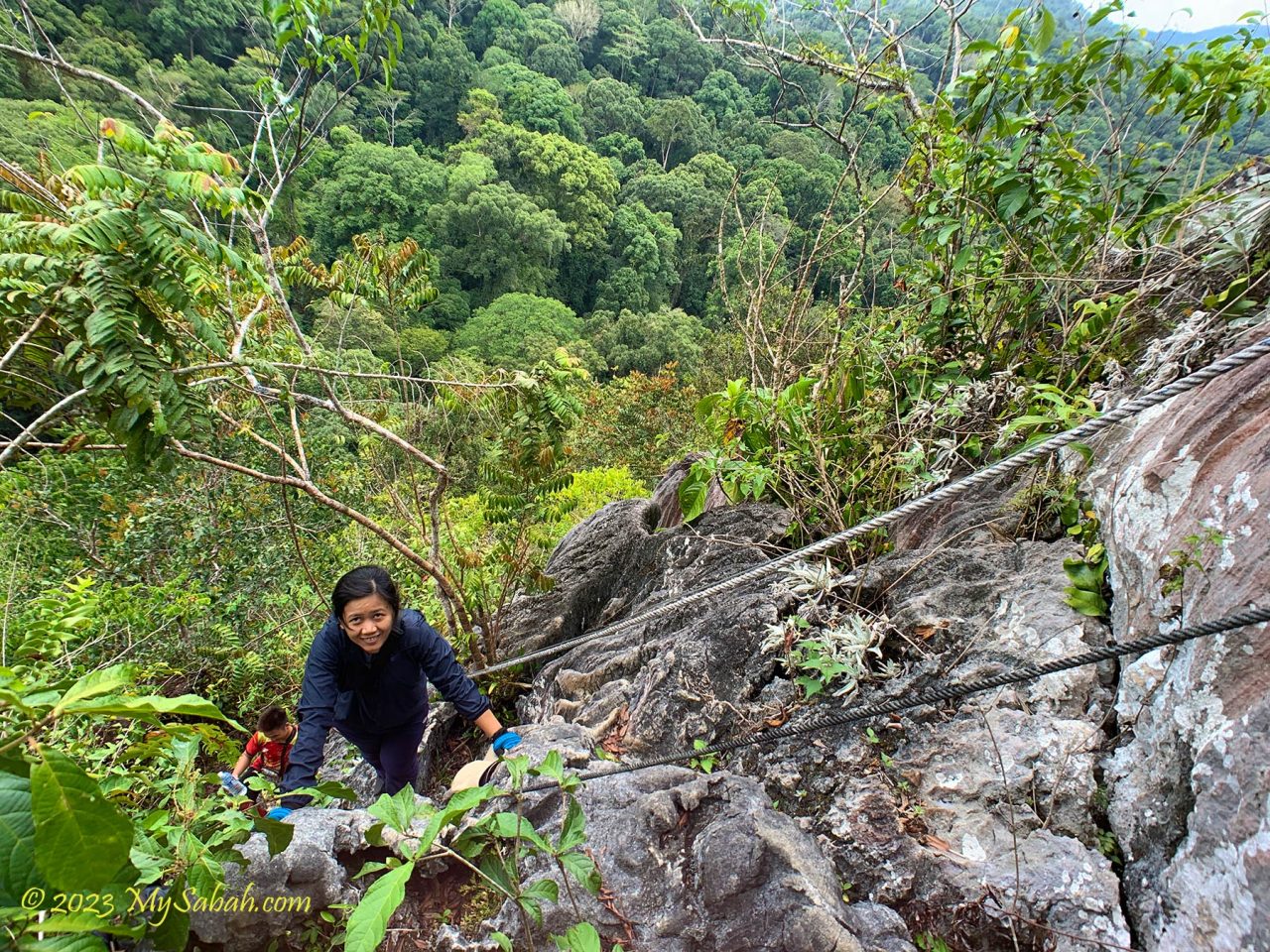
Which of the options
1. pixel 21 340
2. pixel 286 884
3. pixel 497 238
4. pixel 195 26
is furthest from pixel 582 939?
pixel 195 26

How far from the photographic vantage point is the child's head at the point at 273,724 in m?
3.19

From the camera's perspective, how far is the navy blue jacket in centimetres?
213

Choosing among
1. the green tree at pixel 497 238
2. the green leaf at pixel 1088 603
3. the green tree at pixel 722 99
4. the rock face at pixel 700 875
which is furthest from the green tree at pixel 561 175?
the rock face at pixel 700 875

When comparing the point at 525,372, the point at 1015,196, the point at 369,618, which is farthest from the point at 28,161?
the point at 1015,196

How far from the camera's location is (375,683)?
2395 millimetres

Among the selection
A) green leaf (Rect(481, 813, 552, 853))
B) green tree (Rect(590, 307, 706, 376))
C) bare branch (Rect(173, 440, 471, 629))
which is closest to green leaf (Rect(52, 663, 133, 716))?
green leaf (Rect(481, 813, 552, 853))

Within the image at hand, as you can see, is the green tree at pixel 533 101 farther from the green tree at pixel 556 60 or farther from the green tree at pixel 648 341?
the green tree at pixel 648 341

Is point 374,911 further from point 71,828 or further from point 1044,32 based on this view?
point 1044,32

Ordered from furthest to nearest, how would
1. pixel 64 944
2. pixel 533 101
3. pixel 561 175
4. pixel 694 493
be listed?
1. pixel 533 101
2. pixel 561 175
3. pixel 694 493
4. pixel 64 944

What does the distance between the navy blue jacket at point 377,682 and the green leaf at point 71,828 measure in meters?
1.48

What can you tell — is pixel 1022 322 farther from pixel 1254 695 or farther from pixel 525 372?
pixel 525 372

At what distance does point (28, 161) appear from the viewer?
14336mm

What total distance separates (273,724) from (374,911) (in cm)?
282

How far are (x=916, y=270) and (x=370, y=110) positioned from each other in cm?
3873
